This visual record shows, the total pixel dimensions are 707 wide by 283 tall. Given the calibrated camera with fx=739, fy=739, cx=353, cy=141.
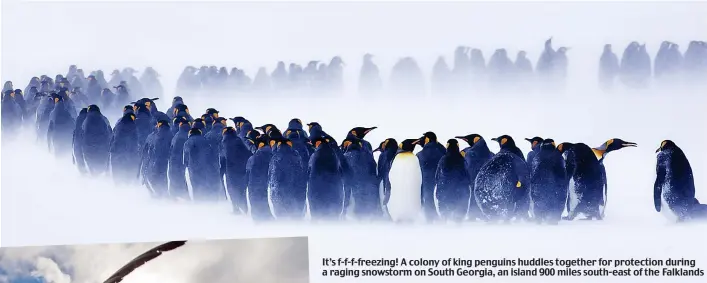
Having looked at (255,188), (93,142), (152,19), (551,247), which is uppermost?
(152,19)

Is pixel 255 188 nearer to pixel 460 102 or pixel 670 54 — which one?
pixel 460 102

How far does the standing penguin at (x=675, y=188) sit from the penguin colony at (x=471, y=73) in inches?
9.3

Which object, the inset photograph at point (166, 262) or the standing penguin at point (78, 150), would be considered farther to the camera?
the standing penguin at point (78, 150)

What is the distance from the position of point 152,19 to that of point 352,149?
788 millimetres

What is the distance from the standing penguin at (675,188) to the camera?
2375mm

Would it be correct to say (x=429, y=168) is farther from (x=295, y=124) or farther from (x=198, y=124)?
(x=198, y=124)

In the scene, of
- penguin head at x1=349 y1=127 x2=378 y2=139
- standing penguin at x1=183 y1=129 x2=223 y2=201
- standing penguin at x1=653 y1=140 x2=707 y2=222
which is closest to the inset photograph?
standing penguin at x1=183 y1=129 x2=223 y2=201

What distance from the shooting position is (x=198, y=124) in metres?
2.45

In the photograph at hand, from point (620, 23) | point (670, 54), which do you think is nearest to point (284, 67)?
point (620, 23)

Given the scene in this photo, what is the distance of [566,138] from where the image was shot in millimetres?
2408

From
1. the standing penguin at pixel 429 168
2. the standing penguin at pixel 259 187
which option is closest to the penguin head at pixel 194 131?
the standing penguin at pixel 259 187

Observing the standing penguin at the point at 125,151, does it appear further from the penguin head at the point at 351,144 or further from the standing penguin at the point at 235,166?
the penguin head at the point at 351,144

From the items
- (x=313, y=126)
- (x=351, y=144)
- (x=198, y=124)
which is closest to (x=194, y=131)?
(x=198, y=124)

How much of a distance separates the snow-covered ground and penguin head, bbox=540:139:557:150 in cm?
3
